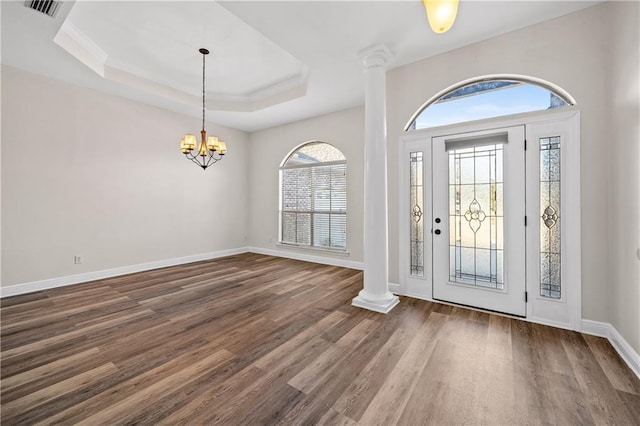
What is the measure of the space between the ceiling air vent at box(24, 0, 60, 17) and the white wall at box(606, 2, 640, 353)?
16.9 feet

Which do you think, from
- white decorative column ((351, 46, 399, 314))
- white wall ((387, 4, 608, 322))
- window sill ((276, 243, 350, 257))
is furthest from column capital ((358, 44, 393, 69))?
window sill ((276, 243, 350, 257))

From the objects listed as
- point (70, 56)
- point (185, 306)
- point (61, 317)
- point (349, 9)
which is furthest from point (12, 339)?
point (349, 9)

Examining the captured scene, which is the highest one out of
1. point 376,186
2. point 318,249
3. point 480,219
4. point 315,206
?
point 376,186

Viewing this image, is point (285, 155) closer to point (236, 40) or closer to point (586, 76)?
point (236, 40)

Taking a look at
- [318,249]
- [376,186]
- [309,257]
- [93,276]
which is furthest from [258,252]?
[376,186]

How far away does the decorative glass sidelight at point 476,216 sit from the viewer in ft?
9.87

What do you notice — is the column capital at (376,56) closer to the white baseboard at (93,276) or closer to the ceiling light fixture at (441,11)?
the ceiling light fixture at (441,11)

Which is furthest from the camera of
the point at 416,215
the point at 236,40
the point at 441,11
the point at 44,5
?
the point at 416,215

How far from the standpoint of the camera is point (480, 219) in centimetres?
310

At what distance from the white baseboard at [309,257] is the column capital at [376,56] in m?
3.42

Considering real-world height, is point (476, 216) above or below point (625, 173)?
below

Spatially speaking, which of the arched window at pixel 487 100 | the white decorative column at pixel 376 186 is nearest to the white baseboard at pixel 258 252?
the white decorative column at pixel 376 186

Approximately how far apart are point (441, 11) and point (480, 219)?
7.70 feet

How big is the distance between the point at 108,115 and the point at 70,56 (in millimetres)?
1292
